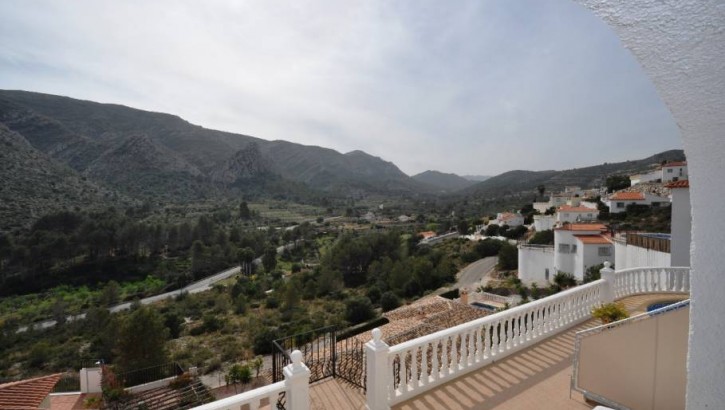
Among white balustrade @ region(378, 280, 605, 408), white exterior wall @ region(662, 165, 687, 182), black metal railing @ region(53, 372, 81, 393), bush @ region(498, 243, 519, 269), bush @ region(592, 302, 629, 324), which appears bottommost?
black metal railing @ region(53, 372, 81, 393)

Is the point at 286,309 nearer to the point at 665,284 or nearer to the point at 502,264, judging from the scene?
the point at 502,264

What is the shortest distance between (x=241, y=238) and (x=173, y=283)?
1294 cm

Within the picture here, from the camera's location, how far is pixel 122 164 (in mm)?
75062

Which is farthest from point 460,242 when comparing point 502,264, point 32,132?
point 32,132

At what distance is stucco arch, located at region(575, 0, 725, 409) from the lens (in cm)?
128

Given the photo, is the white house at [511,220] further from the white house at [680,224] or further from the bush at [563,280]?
the white house at [680,224]

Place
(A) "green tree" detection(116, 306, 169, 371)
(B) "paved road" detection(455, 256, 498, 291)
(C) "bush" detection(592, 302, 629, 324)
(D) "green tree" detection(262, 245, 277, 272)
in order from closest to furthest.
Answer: (C) "bush" detection(592, 302, 629, 324), (A) "green tree" detection(116, 306, 169, 371), (B) "paved road" detection(455, 256, 498, 291), (D) "green tree" detection(262, 245, 277, 272)

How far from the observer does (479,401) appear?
13.1 ft

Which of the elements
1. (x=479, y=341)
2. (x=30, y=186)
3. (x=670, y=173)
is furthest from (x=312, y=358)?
(x=30, y=186)

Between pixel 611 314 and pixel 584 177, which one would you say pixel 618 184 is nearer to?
pixel 584 177

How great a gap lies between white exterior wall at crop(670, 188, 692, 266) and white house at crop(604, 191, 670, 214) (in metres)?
32.1

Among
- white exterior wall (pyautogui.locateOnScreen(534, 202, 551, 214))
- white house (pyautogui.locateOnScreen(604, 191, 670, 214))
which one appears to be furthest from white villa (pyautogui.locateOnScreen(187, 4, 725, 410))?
white exterior wall (pyautogui.locateOnScreen(534, 202, 551, 214))

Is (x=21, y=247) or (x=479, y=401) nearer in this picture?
(x=479, y=401)

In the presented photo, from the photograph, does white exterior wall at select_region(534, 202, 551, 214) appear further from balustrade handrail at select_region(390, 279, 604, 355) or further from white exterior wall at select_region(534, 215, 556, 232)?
balustrade handrail at select_region(390, 279, 604, 355)
